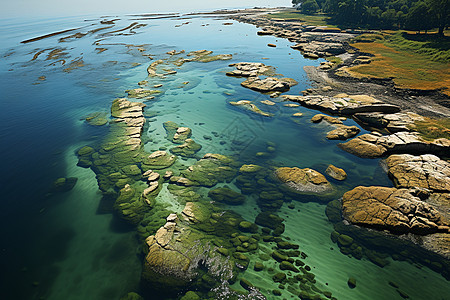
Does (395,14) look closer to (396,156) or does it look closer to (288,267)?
(396,156)

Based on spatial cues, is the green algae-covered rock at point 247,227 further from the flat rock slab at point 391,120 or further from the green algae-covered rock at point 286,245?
the flat rock slab at point 391,120

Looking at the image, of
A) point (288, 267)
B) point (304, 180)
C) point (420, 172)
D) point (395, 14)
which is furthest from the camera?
point (395, 14)

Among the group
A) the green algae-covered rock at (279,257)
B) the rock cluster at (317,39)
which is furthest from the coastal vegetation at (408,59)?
the green algae-covered rock at (279,257)

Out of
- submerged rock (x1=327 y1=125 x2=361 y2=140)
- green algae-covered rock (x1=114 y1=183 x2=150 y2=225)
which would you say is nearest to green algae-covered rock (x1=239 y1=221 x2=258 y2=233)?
green algae-covered rock (x1=114 y1=183 x2=150 y2=225)

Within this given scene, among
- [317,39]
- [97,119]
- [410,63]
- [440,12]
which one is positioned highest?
[440,12]

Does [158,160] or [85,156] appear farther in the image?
[85,156]

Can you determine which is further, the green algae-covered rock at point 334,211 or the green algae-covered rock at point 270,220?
the green algae-covered rock at point 334,211

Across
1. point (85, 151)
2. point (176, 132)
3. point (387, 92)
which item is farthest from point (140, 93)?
point (387, 92)
